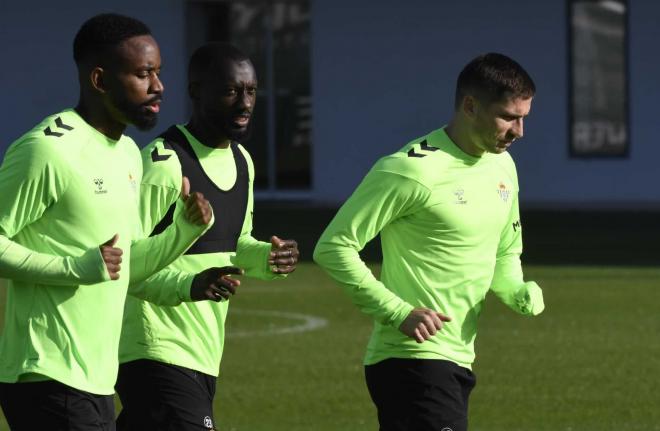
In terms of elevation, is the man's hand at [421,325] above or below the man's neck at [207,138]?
below

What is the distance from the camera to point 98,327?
5.86 m

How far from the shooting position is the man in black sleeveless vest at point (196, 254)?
7039 mm

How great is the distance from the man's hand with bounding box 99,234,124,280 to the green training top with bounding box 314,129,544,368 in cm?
139

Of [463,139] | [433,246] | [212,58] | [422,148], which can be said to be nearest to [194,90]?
[212,58]

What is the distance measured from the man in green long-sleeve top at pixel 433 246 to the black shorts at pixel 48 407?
1.35 metres

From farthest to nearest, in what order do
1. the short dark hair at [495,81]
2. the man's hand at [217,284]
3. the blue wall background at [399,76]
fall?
the blue wall background at [399,76], the short dark hair at [495,81], the man's hand at [217,284]

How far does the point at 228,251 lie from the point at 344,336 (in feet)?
25.4

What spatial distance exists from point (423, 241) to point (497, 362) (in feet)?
21.8

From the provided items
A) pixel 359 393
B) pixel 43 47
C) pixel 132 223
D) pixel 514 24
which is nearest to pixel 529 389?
pixel 359 393

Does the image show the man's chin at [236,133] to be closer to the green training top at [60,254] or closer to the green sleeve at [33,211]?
the green training top at [60,254]

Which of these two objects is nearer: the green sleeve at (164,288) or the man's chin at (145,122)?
the man's chin at (145,122)

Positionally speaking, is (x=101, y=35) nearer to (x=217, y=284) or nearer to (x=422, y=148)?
(x=217, y=284)

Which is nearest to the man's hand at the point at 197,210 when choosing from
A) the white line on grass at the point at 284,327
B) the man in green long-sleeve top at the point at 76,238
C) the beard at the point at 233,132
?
the man in green long-sleeve top at the point at 76,238

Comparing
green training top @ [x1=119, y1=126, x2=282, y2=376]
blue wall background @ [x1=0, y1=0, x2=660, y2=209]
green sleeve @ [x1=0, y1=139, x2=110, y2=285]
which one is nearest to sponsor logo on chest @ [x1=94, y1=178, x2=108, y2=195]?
green sleeve @ [x1=0, y1=139, x2=110, y2=285]
